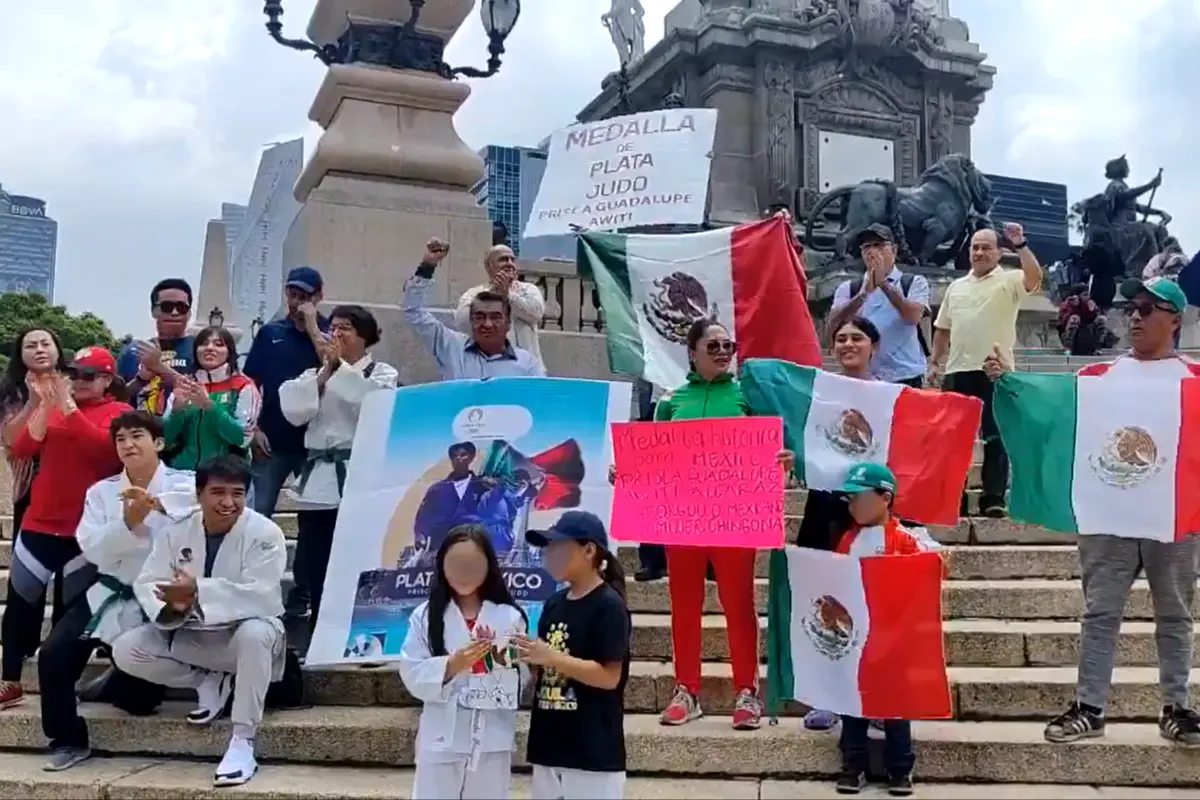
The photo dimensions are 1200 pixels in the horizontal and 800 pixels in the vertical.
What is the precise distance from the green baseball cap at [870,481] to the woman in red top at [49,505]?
3.73 m

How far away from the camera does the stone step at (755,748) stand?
4.66 metres

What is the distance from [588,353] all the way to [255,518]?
15.7 ft

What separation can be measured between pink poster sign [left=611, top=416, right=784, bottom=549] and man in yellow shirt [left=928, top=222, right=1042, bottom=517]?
8.44 feet

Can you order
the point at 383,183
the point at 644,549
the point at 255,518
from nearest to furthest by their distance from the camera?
the point at 255,518
the point at 644,549
the point at 383,183

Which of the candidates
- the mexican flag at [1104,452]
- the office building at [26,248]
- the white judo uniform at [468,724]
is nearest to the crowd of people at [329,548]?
the white judo uniform at [468,724]

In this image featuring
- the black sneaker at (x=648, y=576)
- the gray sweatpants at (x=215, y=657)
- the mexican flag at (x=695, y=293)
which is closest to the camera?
the gray sweatpants at (x=215, y=657)

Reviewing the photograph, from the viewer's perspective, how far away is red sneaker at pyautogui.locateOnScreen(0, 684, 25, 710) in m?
5.43

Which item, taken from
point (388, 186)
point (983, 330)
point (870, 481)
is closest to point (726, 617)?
point (870, 481)

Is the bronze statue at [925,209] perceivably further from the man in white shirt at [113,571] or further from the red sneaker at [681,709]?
the man in white shirt at [113,571]

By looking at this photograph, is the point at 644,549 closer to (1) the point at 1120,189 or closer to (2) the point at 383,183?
(2) the point at 383,183

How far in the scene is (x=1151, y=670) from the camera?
5.50m

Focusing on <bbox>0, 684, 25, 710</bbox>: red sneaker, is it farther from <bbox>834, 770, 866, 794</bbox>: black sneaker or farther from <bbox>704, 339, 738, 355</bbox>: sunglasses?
<bbox>834, 770, 866, 794</bbox>: black sneaker

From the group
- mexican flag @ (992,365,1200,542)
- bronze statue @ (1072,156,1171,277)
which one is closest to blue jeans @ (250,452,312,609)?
mexican flag @ (992,365,1200,542)

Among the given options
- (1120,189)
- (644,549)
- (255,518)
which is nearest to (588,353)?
(644,549)
